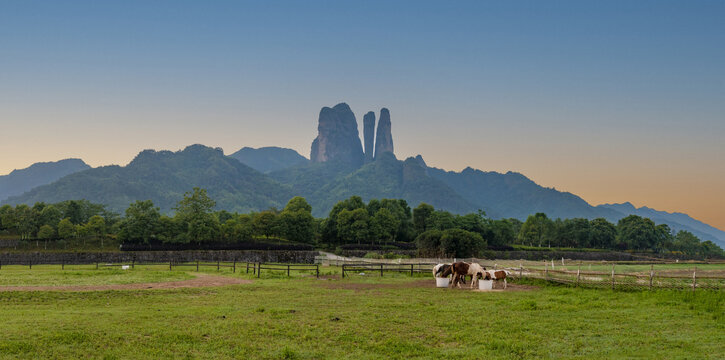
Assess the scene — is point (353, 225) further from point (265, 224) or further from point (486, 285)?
point (486, 285)

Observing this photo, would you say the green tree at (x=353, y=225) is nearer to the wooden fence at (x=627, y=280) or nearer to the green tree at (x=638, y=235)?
the wooden fence at (x=627, y=280)

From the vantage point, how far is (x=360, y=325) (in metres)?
16.1

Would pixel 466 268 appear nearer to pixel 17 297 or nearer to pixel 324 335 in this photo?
pixel 324 335

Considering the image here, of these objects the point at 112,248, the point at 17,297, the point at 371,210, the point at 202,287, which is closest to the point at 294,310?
the point at 202,287

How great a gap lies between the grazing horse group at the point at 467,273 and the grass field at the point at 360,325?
4737 millimetres

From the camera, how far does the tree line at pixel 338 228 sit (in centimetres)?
9188

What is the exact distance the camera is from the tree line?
9188cm

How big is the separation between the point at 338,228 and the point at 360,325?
306ft

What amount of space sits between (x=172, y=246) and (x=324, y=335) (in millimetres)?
82264

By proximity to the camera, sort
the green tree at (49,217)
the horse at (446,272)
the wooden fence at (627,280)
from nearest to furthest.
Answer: the wooden fence at (627,280), the horse at (446,272), the green tree at (49,217)

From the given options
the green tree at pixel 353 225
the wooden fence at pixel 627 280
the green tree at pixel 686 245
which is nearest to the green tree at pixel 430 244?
the green tree at pixel 353 225

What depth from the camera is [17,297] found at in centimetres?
2298

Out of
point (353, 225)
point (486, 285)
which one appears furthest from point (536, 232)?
point (486, 285)

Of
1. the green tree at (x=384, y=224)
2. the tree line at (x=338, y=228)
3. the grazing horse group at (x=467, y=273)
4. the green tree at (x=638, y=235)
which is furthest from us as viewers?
the green tree at (x=638, y=235)
